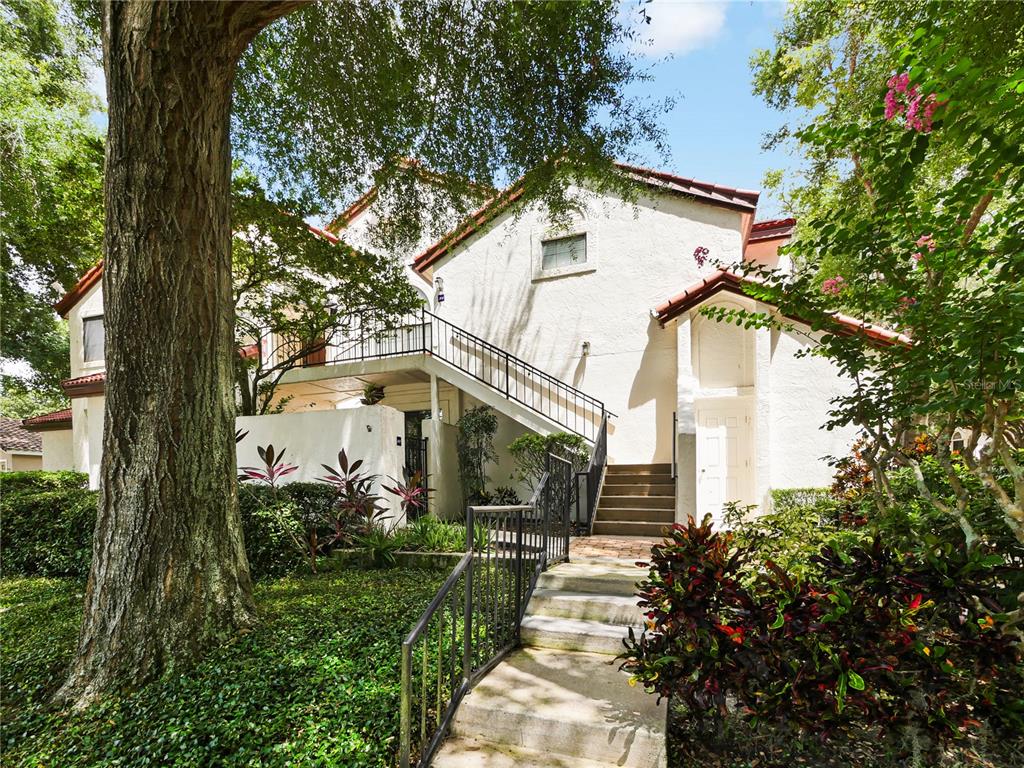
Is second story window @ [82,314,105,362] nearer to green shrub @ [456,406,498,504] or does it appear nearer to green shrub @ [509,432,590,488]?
green shrub @ [456,406,498,504]

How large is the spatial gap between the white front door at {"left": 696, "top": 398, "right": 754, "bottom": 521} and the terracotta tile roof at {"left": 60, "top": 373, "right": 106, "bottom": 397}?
14485 mm

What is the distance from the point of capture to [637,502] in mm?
8383

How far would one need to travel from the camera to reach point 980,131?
2.13m

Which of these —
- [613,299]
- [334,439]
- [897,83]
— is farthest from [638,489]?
[897,83]

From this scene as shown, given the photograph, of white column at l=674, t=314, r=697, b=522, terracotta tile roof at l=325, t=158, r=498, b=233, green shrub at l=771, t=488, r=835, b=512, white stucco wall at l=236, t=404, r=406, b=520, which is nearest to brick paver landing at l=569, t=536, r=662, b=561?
white column at l=674, t=314, r=697, b=522

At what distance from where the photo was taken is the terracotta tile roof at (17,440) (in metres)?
20.3

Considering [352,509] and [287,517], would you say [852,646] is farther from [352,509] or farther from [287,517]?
[287,517]

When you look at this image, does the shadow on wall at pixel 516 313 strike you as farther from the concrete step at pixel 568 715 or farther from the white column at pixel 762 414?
the concrete step at pixel 568 715

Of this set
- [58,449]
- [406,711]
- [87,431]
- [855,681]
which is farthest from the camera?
[58,449]

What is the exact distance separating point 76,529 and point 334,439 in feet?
13.1

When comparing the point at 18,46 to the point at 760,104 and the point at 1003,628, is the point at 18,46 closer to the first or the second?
the point at 760,104

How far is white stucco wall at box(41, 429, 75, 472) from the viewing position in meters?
15.0

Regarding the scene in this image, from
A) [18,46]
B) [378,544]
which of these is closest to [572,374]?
[378,544]

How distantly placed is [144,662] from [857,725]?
15.1ft
